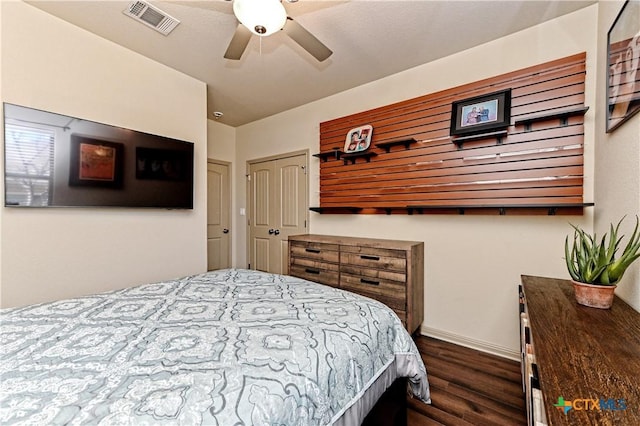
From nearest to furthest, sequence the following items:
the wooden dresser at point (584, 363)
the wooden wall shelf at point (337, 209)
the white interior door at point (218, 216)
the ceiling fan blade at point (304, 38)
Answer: the wooden dresser at point (584, 363)
the ceiling fan blade at point (304, 38)
the wooden wall shelf at point (337, 209)
the white interior door at point (218, 216)

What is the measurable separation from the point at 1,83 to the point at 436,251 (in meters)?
3.81

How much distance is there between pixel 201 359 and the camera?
0.95m

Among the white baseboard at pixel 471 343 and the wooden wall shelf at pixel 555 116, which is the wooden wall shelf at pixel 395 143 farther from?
the white baseboard at pixel 471 343

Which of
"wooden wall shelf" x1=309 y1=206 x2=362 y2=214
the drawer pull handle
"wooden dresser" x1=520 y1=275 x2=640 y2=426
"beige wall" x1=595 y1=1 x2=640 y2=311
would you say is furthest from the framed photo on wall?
"wooden wall shelf" x1=309 y1=206 x2=362 y2=214

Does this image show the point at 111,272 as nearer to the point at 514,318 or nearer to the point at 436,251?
the point at 436,251

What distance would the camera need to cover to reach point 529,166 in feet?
7.44

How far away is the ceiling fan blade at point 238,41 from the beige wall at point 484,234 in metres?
1.75

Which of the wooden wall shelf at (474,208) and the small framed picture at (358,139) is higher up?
the small framed picture at (358,139)

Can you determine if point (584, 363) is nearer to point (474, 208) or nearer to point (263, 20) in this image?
point (474, 208)

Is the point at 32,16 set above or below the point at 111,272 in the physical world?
above

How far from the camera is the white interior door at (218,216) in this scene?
447 centimetres

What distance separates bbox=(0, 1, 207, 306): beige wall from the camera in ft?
6.84

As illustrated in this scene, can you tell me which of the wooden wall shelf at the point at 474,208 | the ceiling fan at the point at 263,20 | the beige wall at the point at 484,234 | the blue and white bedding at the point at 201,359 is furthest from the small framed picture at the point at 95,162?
the beige wall at the point at 484,234

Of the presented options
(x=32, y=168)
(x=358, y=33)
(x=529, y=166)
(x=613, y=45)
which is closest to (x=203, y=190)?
(x=32, y=168)
